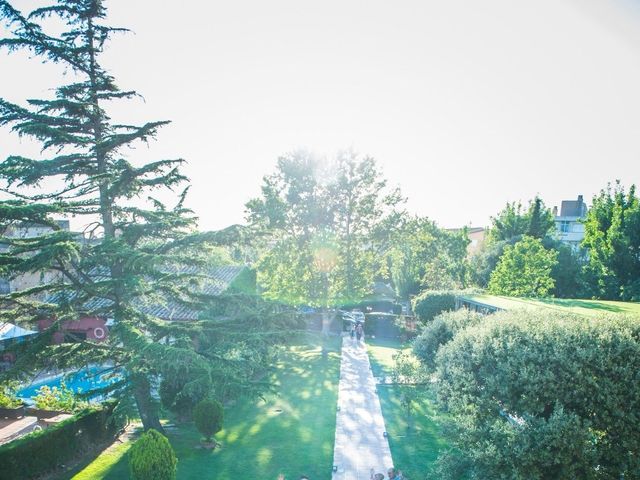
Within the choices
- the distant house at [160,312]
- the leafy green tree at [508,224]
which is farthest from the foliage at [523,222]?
the distant house at [160,312]

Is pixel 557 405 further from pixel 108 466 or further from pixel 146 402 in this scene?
pixel 108 466

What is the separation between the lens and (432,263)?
4472 centimetres

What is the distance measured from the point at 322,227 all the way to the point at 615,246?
72.5 feet

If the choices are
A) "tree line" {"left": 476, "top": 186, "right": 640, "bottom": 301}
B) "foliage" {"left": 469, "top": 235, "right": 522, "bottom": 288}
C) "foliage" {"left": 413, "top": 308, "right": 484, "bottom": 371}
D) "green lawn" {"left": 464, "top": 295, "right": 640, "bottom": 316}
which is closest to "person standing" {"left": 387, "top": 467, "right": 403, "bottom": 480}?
"foliage" {"left": 413, "top": 308, "right": 484, "bottom": 371}

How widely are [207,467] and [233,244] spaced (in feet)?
25.3

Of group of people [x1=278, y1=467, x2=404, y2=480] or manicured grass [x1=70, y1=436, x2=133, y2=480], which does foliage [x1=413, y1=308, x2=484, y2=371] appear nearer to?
group of people [x1=278, y1=467, x2=404, y2=480]

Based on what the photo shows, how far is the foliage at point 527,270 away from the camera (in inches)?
1097

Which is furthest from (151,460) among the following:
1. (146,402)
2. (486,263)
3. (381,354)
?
(486,263)

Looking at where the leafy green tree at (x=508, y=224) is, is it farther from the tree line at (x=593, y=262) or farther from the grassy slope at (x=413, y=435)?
the grassy slope at (x=413, y=435)

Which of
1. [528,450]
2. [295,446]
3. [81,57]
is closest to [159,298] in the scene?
[295,446]

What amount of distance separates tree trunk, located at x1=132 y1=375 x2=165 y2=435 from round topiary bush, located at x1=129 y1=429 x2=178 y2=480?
4.50 ft

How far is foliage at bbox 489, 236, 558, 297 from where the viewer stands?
91.4 feet

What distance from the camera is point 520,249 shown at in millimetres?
28969

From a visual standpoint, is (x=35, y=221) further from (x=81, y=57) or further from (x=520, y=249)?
(x=520, y=249)
